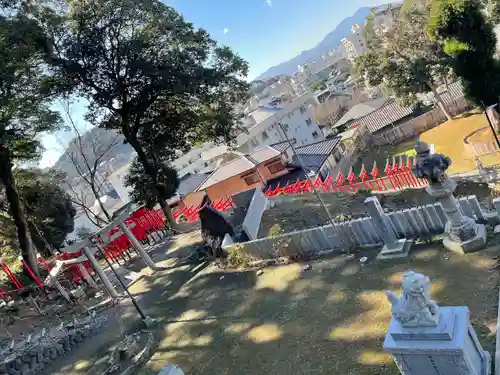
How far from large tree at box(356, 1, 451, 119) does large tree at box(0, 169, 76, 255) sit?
2985 cm

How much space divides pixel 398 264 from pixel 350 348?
10.9 feet

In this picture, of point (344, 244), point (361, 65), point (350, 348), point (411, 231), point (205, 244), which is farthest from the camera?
point (361, 65)

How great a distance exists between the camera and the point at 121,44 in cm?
2338

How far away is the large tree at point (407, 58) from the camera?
3881 cm

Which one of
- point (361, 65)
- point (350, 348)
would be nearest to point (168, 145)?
point (350, 348)

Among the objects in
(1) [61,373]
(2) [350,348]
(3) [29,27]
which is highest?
(3) [29,27]

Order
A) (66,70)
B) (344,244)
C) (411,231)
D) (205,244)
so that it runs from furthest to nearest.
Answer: (66,70), (205,244), (344,244), (411,231)

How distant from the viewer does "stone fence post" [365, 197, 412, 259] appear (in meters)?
12.8

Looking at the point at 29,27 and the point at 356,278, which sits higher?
the point at 29,27

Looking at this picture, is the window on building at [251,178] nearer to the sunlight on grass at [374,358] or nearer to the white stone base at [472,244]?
the white stone base at [472,244]

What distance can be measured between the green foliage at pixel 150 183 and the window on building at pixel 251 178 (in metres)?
11.0

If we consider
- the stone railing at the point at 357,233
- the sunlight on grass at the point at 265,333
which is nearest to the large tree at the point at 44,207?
the stone railing at the point at 357,233

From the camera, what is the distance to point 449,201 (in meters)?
11.3

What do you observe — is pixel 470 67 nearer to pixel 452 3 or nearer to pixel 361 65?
pixel 452 3
